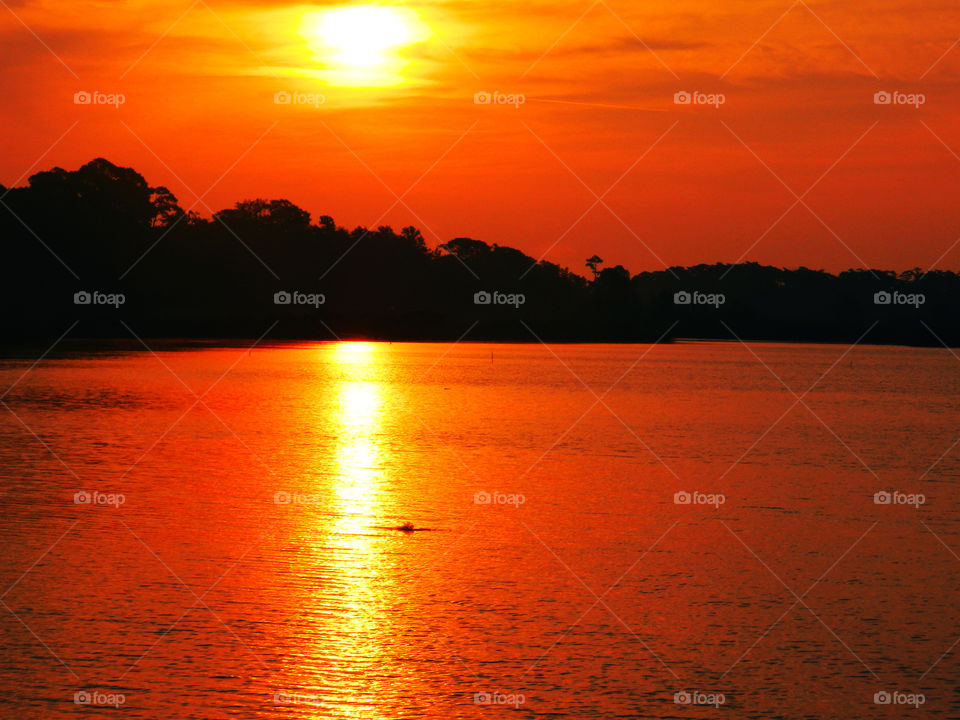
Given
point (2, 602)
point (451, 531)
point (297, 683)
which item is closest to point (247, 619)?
point (297, 683)

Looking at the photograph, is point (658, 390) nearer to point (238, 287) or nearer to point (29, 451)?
point (29, 451)

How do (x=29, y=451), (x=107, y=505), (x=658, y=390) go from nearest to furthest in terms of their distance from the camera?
1. (x=107, y=505)
2. (x=29, y=451)
3. (x=658, y=390)

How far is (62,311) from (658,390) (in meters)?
89.1

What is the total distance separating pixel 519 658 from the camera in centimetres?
1595

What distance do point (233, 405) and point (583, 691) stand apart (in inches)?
1825

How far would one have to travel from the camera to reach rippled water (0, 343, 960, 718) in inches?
581

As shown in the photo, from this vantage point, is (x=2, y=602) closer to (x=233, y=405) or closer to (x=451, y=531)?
(x=451, y=531)

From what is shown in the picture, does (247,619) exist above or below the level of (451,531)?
below

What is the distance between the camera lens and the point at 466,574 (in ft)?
68.0

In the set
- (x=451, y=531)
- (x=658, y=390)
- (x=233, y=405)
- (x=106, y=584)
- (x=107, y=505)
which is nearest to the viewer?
(x=106, y=584)

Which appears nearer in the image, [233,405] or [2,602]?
[2,602]

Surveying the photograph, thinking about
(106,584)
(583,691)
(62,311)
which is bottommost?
(583,691)

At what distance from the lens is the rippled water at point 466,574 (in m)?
14.8

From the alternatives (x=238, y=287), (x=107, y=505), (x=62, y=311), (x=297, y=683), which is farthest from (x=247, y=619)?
(x=238, y=287)
